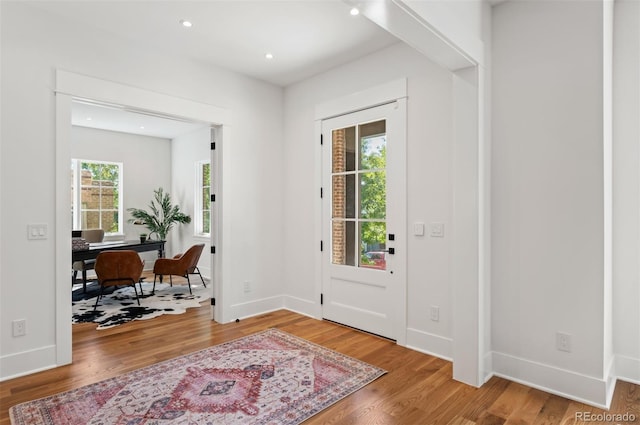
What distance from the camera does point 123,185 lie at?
739 cm

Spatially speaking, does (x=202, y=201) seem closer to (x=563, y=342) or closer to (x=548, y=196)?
(x=548, y=196)

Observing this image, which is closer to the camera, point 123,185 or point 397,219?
point 397,219

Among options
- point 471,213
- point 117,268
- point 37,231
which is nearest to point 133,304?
point 117,268

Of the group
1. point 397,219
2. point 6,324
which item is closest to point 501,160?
point 397,219

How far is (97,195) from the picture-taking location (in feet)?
23.5

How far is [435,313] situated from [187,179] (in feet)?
20.0

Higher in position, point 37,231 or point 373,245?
point 37,231

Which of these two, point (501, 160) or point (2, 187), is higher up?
point (501, 160)

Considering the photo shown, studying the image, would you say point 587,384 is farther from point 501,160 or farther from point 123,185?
point 123,185

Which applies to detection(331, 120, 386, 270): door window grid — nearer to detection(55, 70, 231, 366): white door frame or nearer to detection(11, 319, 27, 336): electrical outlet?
detection(55, 70, 231, 366): white door frame

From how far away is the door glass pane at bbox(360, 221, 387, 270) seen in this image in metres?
3.56

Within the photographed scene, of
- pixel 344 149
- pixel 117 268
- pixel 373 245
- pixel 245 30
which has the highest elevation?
pixel 245 30

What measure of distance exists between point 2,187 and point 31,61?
1038mm

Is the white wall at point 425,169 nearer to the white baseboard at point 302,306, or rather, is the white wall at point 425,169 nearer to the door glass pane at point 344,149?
the door glass pane at point 344,149
